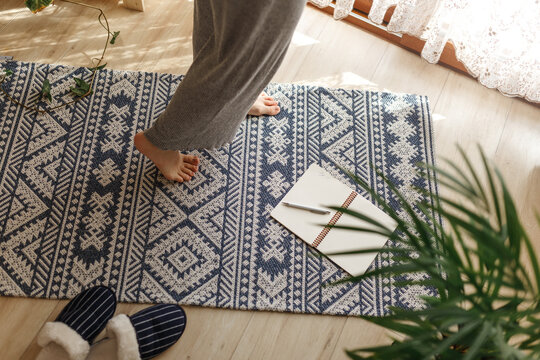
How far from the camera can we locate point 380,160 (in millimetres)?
1421

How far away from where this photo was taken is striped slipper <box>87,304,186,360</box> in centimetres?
110

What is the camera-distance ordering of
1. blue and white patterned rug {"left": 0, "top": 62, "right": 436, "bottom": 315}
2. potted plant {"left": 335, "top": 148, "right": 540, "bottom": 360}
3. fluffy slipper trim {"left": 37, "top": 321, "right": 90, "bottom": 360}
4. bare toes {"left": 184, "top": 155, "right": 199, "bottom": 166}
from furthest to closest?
1. bare toes {"left": 184, "top": 155, "right": 199, "bottom": 166}
2. blue and white patterned rug {"left": 0, "top": 62, "right": 436, "bottom": 315}
3. fluffy slipper trim {"left": 37, "top": 321, "right": 90, "bottom": 360}
4. potted plant {"left": 335, "top": 148, "right": 540, "bottom": 360}

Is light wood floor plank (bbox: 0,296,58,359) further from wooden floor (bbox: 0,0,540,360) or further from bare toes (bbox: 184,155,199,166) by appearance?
wooden floor (bbox: 0,0,540,360)

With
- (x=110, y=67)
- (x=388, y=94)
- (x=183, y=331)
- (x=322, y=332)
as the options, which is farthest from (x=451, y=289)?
(x=110, y=67)

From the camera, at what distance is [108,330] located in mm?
1125

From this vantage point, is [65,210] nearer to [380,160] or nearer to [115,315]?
[115,315]

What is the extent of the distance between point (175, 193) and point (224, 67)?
0.50 m

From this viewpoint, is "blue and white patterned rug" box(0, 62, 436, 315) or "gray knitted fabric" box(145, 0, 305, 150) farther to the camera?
"blue and white patterned rug" box(0, 62, 436, 315)

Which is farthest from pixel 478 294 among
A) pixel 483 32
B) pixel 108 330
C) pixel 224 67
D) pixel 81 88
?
pixel 81 88

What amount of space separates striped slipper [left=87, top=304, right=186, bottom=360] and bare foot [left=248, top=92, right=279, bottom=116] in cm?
61

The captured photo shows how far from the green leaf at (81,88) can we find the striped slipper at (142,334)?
26.7 inches

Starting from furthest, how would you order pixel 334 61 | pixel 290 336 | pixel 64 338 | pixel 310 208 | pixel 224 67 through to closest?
pixel 334 61, pixel 310 208, pixel 290 336, pixel 64 338, pixel 224 67

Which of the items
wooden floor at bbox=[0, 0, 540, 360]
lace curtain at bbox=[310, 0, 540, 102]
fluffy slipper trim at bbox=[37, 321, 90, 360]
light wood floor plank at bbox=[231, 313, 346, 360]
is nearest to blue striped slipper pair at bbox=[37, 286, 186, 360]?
fluffy slipper trim at bbox=[37, 321, 90, 360]

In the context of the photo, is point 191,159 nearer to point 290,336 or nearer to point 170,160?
point 170,160
